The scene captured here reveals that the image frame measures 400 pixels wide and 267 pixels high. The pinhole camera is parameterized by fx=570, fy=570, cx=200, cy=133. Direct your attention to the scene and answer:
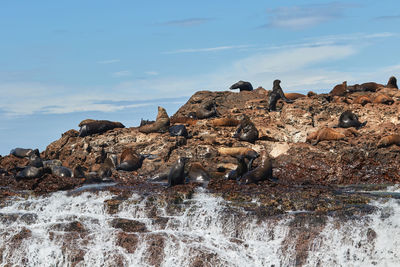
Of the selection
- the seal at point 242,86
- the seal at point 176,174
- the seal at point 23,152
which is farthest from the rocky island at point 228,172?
the seal at point 242,86

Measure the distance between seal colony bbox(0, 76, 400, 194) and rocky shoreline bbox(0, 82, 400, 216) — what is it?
4 cm

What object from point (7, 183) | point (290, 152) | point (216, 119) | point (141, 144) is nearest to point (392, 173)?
point (290, 152)

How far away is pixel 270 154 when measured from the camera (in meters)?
20.3

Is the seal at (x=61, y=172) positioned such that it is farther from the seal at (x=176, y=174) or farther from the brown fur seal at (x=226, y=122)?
the brown fur seal at (x=226, y=122)

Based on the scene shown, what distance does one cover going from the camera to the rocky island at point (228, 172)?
40.1 ft

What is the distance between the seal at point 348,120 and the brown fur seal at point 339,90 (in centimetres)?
499

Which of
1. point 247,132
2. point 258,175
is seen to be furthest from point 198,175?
point 247,132

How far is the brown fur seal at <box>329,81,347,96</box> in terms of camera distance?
2689cm

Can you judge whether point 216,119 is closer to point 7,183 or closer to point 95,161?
point 95,161

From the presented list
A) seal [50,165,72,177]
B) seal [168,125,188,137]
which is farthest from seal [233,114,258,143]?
seal [50,165,72,177]

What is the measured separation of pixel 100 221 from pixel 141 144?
831 centimetres

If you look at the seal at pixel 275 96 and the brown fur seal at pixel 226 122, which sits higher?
the seal at pixel 275 96

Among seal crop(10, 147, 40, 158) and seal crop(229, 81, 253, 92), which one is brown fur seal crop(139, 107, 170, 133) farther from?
seal crop(229, 81, 253, 92)

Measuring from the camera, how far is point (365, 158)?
1883cm
